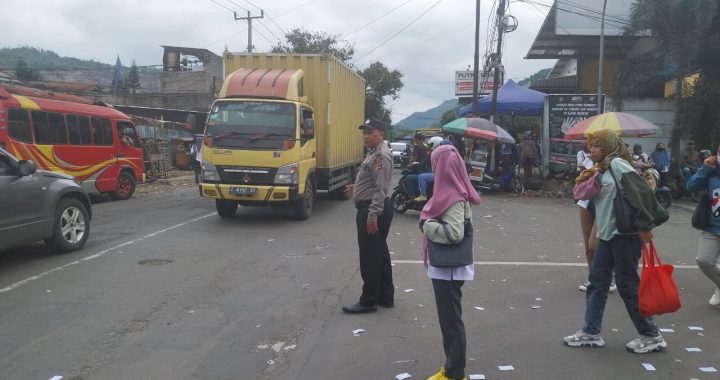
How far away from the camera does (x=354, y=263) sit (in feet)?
25.0

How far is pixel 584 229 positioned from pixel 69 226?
22.2 feet

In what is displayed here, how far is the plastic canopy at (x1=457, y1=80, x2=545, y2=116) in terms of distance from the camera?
69.3ft

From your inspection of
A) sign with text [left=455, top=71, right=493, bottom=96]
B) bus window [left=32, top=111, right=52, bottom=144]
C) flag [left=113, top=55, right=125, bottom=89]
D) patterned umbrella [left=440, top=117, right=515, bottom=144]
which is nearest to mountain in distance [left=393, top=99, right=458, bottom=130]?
sign with text [left=455, top=71, right=493, bottom=96]

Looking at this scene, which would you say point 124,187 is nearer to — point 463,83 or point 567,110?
point 567,110

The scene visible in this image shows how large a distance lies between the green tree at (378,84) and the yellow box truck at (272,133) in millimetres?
36919

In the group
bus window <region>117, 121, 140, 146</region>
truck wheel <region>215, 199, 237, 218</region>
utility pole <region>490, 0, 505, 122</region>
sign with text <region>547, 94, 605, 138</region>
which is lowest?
truck wheel <region>215, 199, 237, 218</region>

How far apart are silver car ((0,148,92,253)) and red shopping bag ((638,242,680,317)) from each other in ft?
22.3

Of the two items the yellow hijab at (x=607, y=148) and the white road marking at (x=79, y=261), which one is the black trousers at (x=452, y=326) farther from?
the white road marking at (x=79, y=261)

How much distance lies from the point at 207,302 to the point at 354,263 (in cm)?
238

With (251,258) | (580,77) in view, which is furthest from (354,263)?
(580,77)

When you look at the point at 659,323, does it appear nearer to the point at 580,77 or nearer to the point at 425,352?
the point at 425,352

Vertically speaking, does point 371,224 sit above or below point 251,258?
above

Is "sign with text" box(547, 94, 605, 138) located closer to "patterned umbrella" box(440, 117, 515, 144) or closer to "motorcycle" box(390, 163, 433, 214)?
"patterned umbrella" box(440, 117, 515, 144)

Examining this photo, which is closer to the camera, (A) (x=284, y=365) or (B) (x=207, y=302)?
(A) (x=284, y=365)
